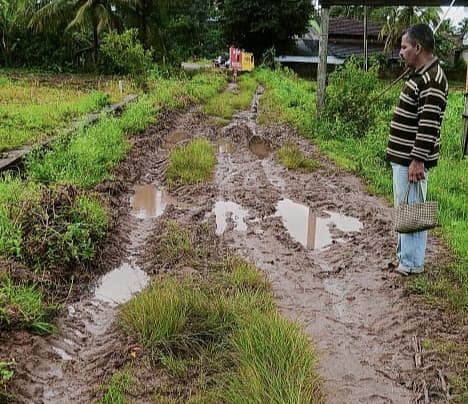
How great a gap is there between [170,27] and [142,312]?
89.1ft

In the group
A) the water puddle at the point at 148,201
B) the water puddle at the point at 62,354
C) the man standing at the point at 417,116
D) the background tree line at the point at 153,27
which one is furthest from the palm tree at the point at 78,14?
the water puddle at the point at 62,354

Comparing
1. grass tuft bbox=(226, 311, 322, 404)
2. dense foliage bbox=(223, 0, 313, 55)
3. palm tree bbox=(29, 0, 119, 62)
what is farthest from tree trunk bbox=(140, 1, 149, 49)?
grass tuft bbox=(226, 311, 322, 404)

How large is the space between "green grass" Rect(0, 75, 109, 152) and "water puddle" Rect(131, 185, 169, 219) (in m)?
2.16

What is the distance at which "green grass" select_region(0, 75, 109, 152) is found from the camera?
8719 millimetres

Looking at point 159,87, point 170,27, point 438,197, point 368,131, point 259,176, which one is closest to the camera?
point 438,197

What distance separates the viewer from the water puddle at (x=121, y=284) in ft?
14.3

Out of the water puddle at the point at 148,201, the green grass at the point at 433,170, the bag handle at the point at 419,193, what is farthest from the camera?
the water puddle at the point at 148,201

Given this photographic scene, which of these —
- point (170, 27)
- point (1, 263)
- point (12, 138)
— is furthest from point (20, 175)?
point (170, 27)

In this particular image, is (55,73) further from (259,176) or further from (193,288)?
(193,288)

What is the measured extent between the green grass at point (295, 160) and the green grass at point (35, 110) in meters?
3.83

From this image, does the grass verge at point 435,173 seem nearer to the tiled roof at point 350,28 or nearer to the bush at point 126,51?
the bush at point 126,51

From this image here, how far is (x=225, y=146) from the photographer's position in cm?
1045

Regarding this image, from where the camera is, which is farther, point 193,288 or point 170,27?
point 170,27

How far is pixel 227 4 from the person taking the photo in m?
29.7
